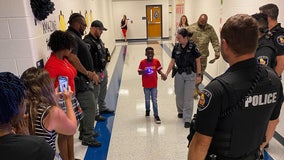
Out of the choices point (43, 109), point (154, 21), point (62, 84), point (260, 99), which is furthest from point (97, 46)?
point (154, 21)

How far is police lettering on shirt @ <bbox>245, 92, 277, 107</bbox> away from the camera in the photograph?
3.89ft

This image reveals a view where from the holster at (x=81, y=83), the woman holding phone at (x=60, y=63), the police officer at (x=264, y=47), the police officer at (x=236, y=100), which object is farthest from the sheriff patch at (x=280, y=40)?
the holster at (x=81, y=83)

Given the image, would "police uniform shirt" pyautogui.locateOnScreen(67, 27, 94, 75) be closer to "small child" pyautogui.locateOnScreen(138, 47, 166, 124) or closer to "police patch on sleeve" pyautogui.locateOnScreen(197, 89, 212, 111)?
"small child" pyautogui.locateOnScreen(138, 47, 166, 124)

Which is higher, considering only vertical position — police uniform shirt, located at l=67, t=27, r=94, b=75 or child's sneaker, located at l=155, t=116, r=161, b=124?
police uniform shirt, located at l=67, t=27, r=94, b=75

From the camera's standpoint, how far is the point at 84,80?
3.04m

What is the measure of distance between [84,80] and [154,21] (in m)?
12.2

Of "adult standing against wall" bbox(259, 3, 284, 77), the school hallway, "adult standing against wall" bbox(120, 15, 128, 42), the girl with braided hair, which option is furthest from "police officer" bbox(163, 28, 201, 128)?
"adult standing against wall" bbox(120, 15, 128, 42)

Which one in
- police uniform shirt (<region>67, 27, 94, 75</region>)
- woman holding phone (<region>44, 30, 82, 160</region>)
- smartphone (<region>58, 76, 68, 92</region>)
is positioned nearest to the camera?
smartphone (<region>58, 76, 68, 92</region>)

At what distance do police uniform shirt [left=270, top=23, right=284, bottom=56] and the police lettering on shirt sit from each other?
1505 millimetres

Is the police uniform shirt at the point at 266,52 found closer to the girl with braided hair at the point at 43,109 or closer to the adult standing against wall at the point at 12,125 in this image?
the girl with braided hair at the point at 43,109

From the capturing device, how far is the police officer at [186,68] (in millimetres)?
3415

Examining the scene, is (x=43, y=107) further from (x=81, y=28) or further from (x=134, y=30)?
(x=134, y=30)

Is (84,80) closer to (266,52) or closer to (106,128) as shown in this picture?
(106,128)

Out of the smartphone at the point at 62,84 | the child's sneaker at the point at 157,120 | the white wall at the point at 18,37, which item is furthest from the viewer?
the child's sneaker at the point at 157,120
